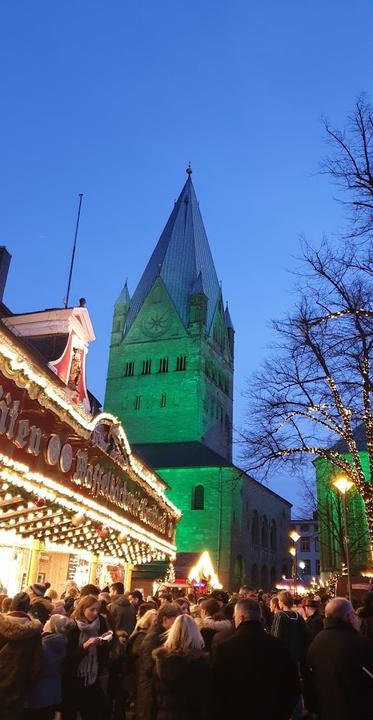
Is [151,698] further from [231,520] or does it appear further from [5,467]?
[231,520]

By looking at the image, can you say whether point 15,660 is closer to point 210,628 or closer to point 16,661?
point 16,661

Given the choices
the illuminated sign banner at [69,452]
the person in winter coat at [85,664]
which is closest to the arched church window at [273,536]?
the illuminated sign banner at [69,452]

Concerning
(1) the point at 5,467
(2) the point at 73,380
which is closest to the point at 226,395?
(2) the point at 73,380

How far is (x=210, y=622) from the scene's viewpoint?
22.3 ft

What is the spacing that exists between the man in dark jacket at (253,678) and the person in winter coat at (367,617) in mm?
3621

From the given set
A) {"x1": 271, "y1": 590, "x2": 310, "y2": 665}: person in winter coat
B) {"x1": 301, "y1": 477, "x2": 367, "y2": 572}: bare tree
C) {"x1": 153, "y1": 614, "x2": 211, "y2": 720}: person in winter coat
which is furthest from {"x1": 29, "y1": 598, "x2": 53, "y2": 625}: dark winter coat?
{"x1": 301, "y1": 477, "x2": 367, "y2": 572}: bare tree

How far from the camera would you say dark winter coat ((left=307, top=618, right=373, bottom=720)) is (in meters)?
4.32

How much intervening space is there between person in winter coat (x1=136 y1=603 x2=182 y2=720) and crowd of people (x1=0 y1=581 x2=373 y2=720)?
0.5 inches

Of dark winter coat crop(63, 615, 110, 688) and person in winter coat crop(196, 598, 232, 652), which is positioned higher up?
person in winter coat crop(196, 598, 232, 652)

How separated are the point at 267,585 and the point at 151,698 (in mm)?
60316

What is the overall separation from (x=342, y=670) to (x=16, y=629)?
2994 millimetres

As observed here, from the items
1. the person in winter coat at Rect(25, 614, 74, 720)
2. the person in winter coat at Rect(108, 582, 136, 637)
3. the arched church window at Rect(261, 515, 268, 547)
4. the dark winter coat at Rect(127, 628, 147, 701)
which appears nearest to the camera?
the person in winter coat at Rect(25, 614, 74, 720)

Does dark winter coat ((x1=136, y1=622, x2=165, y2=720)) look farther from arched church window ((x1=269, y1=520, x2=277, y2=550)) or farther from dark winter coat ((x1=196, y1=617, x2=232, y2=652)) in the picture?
arched church window ((x1=269, y1=520, x2=277, y2=550))

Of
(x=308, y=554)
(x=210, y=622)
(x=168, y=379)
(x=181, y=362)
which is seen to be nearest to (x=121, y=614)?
(x=210, y=622)
